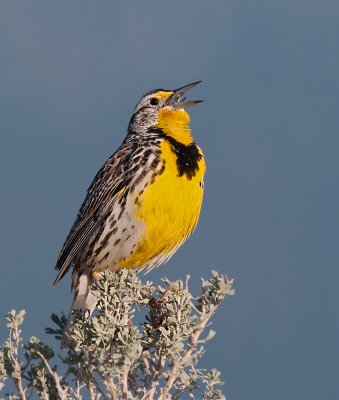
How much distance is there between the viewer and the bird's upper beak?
318 inches

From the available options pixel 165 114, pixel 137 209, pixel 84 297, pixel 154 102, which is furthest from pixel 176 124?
pixel 84 297

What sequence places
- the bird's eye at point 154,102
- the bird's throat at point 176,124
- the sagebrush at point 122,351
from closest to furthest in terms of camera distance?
1. the sagebrush at point 122,351
2. the bird's throat at point 176,124
3. the bird's eye at point 154,102

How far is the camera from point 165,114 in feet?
26.6

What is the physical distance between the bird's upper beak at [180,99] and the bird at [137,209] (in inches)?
11.1

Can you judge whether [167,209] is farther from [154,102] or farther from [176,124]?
[154,102]

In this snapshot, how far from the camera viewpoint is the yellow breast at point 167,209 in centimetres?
691

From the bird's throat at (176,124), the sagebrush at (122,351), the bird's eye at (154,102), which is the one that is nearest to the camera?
the sagebrush at (122,351)

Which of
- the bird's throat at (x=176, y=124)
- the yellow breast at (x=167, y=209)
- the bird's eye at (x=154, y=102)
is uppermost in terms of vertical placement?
the bird's eye at (x=154, y=102)

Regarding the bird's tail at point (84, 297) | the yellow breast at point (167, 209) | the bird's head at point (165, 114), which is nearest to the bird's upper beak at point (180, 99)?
the bird's head at point (165, 114)

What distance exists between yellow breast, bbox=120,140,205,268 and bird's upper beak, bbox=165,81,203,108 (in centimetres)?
95

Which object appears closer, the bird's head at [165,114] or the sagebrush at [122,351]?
the sagebrush at [122,351]

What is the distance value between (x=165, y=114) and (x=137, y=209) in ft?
4.71

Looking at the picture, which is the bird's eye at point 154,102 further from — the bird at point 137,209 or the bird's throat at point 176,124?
the bird at point 137,209

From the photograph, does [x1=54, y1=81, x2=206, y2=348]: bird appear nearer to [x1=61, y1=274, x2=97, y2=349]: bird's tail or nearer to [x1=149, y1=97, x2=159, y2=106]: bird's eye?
[x1=61, y1=274, x2=97, y2=349]: bird's tail
